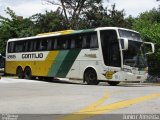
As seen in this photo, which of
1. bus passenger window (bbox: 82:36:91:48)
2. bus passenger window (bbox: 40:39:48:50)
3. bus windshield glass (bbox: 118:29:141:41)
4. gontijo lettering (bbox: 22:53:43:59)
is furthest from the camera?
gontijo lettering (bbox: 22:53:43:59)

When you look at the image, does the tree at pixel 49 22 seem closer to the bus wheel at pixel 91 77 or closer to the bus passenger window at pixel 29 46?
the bus passenger window at pixel 29 46

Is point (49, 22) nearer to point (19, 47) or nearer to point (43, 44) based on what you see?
point (19, 47)

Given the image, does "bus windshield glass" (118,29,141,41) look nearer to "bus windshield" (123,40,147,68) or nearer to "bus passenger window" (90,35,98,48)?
"bus windshield" (123,40,147,68)

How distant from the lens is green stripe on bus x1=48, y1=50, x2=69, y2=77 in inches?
1083

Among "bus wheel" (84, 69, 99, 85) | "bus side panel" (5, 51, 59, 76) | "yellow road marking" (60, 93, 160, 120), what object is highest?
"bus side panel" (5, 51, 59, 76)

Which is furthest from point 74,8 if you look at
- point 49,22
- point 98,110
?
point 98,110

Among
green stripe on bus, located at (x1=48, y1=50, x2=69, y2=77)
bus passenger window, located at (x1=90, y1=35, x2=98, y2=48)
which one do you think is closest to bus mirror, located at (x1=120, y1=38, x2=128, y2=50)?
bus passenger window, located at (x1=90, y1=35, x2=98, y2=48)

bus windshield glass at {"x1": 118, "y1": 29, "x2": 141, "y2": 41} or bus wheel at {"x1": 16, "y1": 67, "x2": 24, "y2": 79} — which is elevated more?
bus windshield glass at {"x1": 118, "y1": 29, "x2": 141, "y2": 41}

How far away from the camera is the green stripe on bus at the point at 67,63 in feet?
87.0

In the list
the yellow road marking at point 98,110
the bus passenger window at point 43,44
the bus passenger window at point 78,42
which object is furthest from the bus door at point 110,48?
the yellow road marking at point 98,110

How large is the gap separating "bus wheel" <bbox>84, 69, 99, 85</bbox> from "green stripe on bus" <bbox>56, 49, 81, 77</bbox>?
4.51 feet

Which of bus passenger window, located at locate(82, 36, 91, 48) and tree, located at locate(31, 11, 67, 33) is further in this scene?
tree, located at locate(31, 11, 67, 33)

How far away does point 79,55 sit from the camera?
2612 cm

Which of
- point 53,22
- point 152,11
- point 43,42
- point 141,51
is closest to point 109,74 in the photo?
point 141,51
